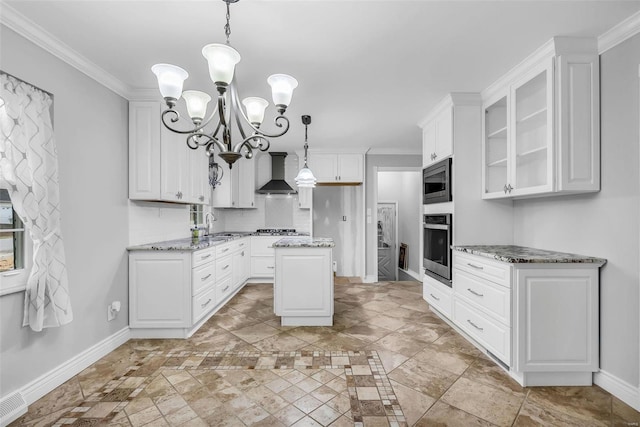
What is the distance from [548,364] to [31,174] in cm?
363

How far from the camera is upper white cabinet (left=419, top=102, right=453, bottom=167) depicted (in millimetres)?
3123

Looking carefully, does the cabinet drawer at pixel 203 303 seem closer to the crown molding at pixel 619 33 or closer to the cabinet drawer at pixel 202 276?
the cabinet drawer at pixel 202 276

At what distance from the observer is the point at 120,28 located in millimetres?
1957

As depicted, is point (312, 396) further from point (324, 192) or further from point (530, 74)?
point (324, 192)

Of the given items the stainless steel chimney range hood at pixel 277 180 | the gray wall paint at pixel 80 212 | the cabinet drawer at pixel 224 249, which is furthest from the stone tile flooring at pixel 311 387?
the stainless steel chimney range hood at pixel 277 180

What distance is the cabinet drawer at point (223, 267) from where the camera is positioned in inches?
143

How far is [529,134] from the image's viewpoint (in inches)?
99.3

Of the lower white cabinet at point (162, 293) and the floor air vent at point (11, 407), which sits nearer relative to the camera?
the floor air vent at point (11, 407)

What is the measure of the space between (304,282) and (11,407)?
2193 mm

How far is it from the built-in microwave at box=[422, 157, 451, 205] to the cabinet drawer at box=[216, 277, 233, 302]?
2749 millimetres

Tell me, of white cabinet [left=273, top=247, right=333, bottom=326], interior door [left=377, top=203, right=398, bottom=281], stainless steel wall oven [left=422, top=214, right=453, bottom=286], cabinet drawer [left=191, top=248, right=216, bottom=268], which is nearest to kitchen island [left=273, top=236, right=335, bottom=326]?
white cabinet [left=273, top=247, right=333, bottom=326]

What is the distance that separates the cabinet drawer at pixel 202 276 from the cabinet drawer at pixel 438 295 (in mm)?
2570

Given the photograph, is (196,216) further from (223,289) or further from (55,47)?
(55,47)

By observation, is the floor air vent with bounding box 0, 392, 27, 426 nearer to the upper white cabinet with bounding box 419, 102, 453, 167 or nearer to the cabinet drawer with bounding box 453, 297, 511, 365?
the cabinet drawer with bounding box 453, 297, 511, 365
